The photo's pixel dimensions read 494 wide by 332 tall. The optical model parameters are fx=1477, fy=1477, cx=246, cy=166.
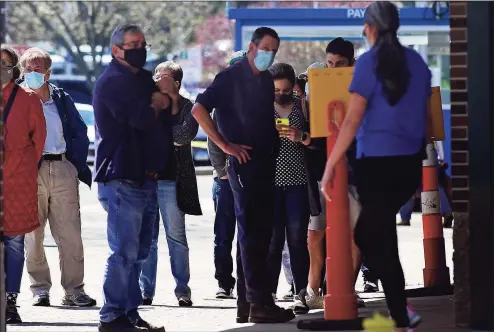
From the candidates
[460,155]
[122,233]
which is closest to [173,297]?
[122,233]

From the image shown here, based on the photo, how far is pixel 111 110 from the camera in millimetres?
8602

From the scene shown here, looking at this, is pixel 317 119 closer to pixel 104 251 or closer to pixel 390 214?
pixel 390 214

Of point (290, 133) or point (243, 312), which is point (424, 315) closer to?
point (243, 312)

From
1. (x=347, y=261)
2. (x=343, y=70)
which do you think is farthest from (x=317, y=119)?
(x=347, y=261)

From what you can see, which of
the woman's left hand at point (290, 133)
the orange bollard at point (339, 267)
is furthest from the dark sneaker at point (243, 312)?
the woman's left hand at point (290, 133)

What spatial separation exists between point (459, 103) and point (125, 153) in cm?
196

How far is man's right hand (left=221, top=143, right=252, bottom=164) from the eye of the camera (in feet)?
29.6

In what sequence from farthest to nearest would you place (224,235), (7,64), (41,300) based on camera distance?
(224,235) → (41,300) → (7,64)

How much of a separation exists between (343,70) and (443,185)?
9383mm

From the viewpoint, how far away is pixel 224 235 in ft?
37.3

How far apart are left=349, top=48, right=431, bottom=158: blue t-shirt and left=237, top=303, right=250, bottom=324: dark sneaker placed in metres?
1.77

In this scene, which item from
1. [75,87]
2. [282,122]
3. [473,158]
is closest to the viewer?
[473,158]

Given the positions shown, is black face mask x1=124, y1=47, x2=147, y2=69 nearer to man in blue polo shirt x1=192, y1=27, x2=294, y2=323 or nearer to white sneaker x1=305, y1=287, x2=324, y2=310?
man in blue polo shirt x1=192, y1=27, x2=294, y2=323

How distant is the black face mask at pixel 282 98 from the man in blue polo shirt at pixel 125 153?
1.36 metres
